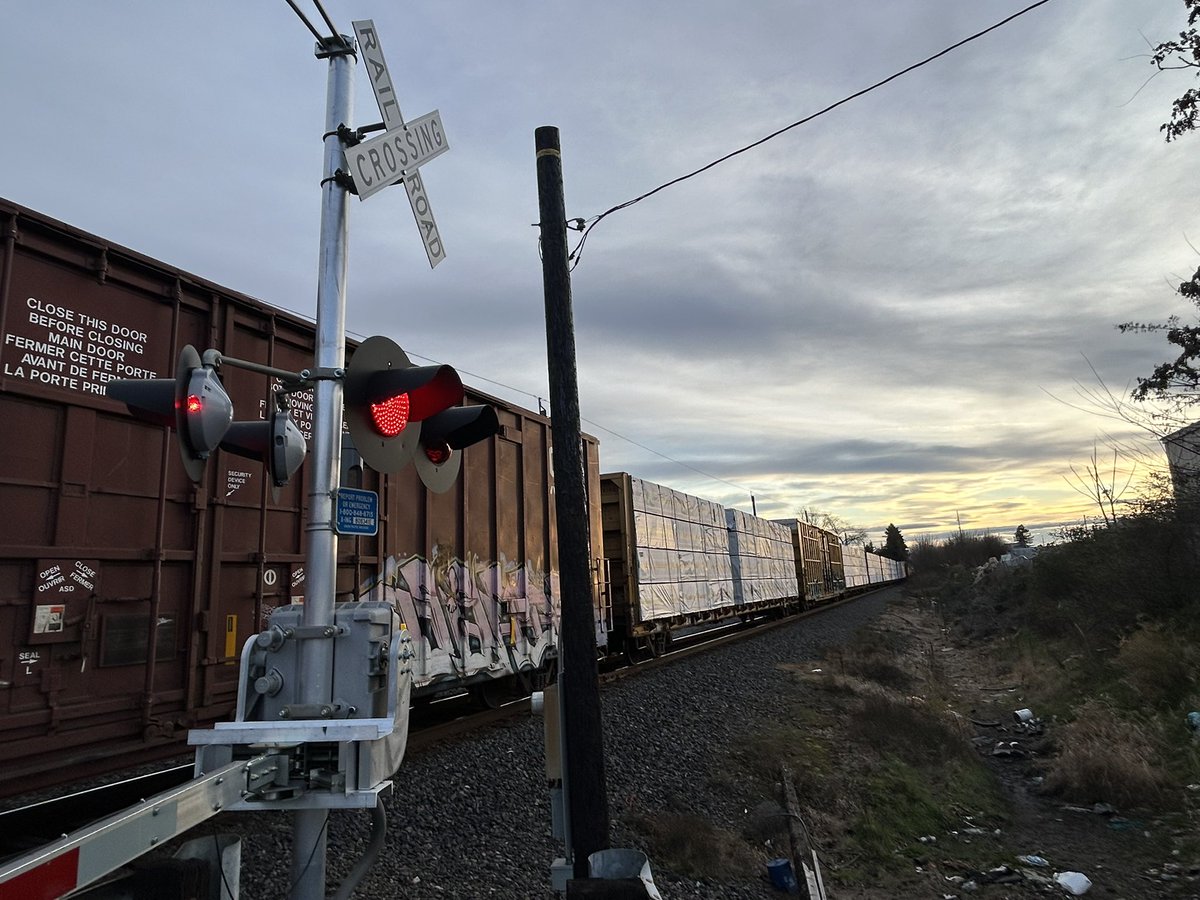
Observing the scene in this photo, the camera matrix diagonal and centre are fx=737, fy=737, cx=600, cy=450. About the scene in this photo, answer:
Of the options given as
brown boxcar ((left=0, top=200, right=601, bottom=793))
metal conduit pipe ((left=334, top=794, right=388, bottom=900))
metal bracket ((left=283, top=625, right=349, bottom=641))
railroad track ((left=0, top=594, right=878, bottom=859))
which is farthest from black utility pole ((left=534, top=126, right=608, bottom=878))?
brown boxcar ((left=0, top=200, right=601, bottom=793))

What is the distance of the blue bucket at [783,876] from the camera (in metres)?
5.42

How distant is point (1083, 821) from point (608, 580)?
24.3 ft

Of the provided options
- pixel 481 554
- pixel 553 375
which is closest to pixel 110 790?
pixel 553 375

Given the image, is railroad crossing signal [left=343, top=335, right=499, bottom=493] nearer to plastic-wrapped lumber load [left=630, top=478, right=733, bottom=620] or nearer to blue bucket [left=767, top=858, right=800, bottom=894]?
blue bucket [left=767, top=858, right=800, bottom=894]

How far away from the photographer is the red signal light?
2994mm

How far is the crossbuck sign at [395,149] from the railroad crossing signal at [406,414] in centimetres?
72

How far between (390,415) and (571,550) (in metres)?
1.90

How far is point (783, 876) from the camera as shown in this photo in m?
5.46

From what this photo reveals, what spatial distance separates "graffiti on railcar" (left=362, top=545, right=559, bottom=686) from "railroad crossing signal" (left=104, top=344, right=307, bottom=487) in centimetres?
373

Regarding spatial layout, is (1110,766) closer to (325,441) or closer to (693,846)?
(693,846)

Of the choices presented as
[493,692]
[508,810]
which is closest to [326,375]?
[508,810]

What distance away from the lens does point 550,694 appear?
156 inches

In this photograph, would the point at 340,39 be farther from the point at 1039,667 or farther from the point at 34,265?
the point at 1039,667

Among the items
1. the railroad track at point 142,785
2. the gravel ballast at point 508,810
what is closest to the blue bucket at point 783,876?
the gravel ballast at point 508,810
